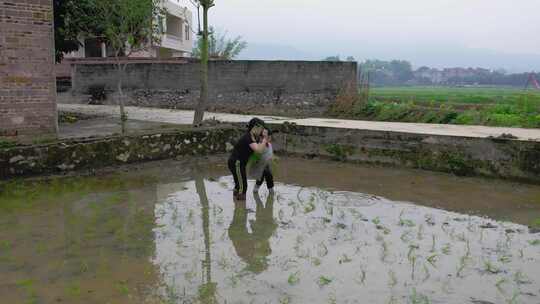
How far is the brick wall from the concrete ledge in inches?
179

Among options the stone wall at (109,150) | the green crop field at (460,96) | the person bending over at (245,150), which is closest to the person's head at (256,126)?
the person bending over at (245,150)

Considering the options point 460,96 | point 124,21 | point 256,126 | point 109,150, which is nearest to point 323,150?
point 256,126

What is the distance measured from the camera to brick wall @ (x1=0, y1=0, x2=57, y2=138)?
9508 millimetres

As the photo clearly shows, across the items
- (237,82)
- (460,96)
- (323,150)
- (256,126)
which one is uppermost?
(237,82)

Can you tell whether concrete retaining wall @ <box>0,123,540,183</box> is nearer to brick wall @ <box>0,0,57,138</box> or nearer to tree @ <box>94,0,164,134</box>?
tree @ <box>94,0,164,134</box>

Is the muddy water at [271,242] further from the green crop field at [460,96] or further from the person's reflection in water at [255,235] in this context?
the green crop field at [460,96]

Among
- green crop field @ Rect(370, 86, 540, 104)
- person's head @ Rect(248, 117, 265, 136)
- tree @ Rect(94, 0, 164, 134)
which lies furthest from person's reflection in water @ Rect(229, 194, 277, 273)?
green crop field @ Rect(370, 86, 540, 104)

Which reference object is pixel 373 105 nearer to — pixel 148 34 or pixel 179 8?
pixel 148 34

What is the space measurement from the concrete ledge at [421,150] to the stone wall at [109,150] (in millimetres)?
1455

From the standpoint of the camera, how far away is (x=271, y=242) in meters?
5.23

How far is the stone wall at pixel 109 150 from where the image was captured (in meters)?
8.14

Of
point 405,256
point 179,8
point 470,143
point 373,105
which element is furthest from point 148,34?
point 179,8

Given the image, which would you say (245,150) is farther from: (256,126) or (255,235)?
(255,235)

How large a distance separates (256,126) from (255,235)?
2033 millimetres
